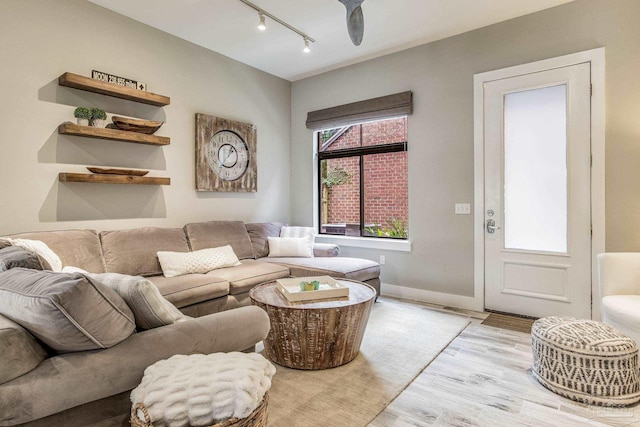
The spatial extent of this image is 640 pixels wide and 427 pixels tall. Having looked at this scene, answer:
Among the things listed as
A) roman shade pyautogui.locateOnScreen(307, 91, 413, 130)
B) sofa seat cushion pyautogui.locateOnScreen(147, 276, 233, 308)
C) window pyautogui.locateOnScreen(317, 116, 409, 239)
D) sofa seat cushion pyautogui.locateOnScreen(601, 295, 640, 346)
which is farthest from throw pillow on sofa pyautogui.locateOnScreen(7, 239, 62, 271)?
sofa seat cushion pyautogui.locateOnScreen(601, 295, 640, 346)

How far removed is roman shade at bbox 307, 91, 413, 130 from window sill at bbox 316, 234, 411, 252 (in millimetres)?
1437

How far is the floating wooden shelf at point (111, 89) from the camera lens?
2.84 m

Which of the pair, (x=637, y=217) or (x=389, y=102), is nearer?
(x=637, y=217)

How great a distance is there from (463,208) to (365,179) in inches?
51.2

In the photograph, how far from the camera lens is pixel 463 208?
364cm

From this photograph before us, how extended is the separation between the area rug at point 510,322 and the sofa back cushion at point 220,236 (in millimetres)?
2479

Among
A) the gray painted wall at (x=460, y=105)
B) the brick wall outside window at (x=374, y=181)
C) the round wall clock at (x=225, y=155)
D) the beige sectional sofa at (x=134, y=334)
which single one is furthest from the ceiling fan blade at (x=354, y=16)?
the round wall clock at (x=225, y=155)

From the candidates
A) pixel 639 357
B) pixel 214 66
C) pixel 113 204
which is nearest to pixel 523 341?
pixel 639 357

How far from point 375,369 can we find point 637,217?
2411 millimetres

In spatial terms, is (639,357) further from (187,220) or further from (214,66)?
(214,66)

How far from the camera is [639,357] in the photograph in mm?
2176

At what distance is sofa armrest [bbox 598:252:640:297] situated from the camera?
7.84 feet

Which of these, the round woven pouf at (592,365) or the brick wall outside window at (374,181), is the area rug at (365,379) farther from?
the brick wall outside window at (374,181)

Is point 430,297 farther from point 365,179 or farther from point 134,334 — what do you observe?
point 134,334
